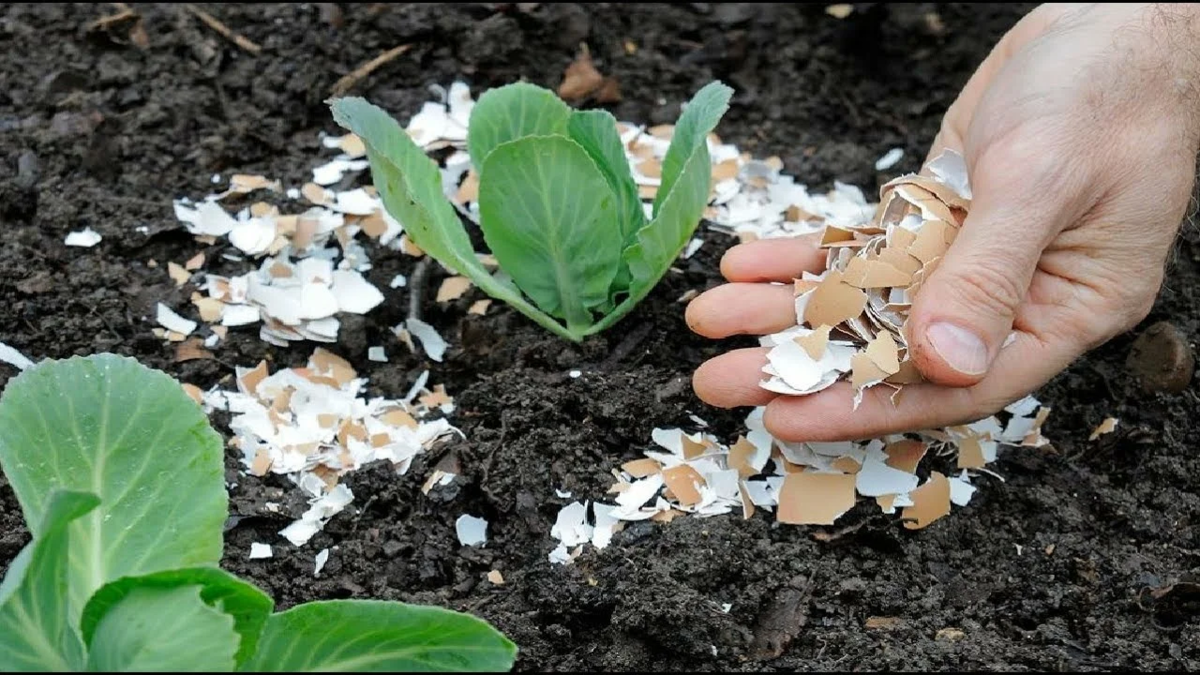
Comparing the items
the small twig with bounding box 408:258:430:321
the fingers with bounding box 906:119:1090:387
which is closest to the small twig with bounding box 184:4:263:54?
the small twig with bounding box 408:258:430:321

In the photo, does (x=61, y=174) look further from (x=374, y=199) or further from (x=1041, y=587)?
(x=1041, y=587)

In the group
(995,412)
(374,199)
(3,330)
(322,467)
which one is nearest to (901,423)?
(995,412)

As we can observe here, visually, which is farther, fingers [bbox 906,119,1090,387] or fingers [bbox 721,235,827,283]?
fingers [bbox 721,235,827,283]

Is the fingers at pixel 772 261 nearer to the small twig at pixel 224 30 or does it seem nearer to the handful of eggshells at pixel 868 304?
the handful of eggshells at pixel 868 304

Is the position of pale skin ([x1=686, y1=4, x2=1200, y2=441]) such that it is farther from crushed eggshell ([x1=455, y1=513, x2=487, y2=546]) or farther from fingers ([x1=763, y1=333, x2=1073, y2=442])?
crushed eggshell ([x1=455, y1=513, x2=487, y2=546])

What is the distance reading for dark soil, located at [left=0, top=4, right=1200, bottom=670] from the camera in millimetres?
1627

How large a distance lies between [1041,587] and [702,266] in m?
0.82

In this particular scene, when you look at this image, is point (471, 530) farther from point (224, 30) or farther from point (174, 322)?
point (224, 30)

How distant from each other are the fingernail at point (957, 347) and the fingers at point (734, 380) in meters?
0.26

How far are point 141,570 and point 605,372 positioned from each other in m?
0.84

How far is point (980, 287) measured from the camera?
169cm

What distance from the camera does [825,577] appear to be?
5.60ft

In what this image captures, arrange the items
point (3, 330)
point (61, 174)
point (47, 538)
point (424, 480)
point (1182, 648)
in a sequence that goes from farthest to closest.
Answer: point (61, 174), point (3, 330), point (424, 480), point (1182, 648), point (47, 538)

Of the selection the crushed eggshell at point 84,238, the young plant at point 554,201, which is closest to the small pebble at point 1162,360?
the young plant at point 554,201
